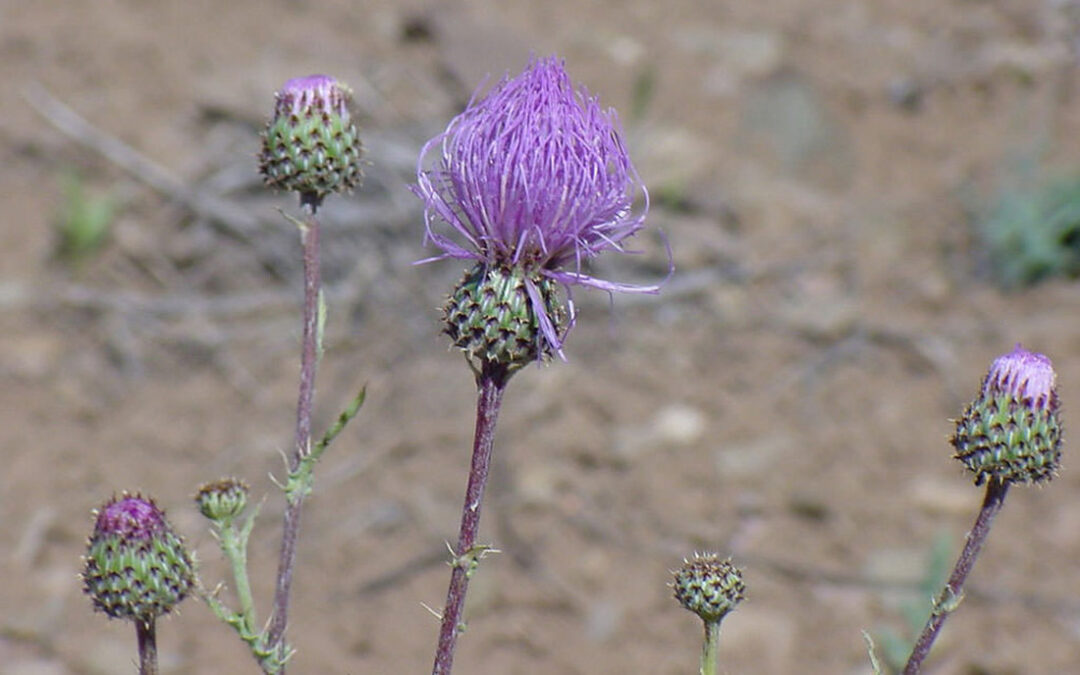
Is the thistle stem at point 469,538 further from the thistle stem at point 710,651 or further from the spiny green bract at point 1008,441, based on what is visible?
the spiny green bract at point 1008,441

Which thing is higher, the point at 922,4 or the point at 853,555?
the point at 922,4

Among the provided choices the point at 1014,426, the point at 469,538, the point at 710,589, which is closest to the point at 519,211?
the point at 469,538

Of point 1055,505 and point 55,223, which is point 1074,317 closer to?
point 1055,505

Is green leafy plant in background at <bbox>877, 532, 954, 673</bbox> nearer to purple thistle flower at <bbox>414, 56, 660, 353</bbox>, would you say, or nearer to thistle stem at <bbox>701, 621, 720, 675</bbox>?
thistle stem at <bbox>701, 621, 720, 675</bbox>

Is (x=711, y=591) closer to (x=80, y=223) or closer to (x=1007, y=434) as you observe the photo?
(x=1007, y=434)

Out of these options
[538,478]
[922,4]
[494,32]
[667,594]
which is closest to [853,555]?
[667,594]
